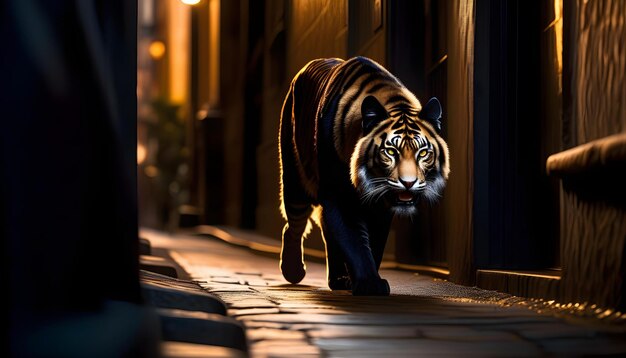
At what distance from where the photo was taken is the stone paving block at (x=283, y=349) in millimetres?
3240

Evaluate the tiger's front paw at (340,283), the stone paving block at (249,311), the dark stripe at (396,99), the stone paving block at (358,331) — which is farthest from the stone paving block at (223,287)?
the stone paving block at (358,331)

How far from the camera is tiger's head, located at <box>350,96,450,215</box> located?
17.7 ft

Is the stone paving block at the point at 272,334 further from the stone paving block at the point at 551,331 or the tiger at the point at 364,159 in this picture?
the tiger at the point at 364,159

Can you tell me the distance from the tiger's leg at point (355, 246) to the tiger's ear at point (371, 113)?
1.52ft

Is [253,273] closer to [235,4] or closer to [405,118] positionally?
[405,118]

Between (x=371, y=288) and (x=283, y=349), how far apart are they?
7.38 ft

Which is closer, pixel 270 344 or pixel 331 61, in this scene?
pixel 270 344

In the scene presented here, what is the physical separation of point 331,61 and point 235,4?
576 inches

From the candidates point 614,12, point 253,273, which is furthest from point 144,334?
point 253,273

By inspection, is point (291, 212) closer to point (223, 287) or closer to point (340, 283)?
point (340, 283)

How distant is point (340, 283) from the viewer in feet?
20.6

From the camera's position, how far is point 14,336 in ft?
8.99

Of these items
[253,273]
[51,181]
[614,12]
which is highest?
[614,12]

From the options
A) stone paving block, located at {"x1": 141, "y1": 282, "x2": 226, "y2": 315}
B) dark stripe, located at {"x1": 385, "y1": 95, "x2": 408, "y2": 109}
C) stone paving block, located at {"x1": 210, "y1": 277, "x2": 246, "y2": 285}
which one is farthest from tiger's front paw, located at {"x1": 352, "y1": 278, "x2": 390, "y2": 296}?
stone paving block, located at {"x1": 210, "y1": 277, "x2": 246, "y2": 285}
